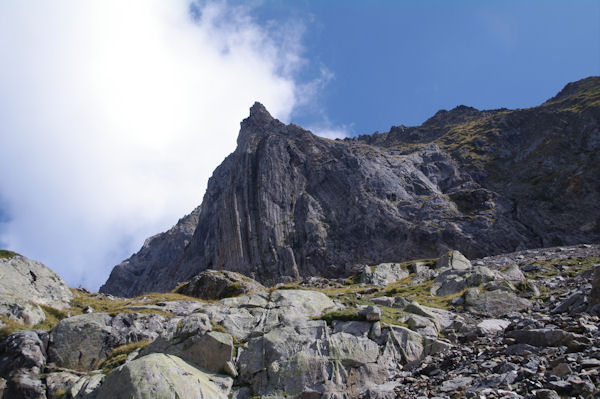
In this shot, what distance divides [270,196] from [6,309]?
309 feet

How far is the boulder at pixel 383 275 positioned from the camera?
73.1 meters

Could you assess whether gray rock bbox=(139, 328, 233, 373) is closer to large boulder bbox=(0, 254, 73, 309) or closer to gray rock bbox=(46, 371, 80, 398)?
gray rock bbox=(46, 371, 80, 398)

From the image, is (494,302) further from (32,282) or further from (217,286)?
(32,282)

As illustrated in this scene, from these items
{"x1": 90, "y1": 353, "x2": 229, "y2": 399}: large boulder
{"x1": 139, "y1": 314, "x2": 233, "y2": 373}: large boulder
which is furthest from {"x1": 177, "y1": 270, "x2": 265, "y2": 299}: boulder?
{"x1": 90, "y1": 353, "x2": 229, "y2": 399}: large boulder

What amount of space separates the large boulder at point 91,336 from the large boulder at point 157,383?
10.6m

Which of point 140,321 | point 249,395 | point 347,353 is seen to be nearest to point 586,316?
point 347,353

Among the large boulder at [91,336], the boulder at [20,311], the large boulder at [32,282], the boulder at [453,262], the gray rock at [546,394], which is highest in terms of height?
the large boulder at [32,282]

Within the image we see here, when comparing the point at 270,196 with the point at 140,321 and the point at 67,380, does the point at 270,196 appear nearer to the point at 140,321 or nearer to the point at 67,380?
the point at 140,321

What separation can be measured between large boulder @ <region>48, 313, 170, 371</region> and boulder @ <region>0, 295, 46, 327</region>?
622cm

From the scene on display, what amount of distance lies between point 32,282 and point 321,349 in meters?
36.7

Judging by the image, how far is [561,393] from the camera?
35.3 feet

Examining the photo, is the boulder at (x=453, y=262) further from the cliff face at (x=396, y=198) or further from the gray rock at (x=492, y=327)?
the gray rock at (x=492, y=327)

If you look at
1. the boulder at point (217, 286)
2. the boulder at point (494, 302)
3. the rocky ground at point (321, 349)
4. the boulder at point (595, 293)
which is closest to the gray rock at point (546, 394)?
the rocky ground at point (321, 349)

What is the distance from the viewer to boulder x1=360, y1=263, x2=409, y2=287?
7312 centimetres
